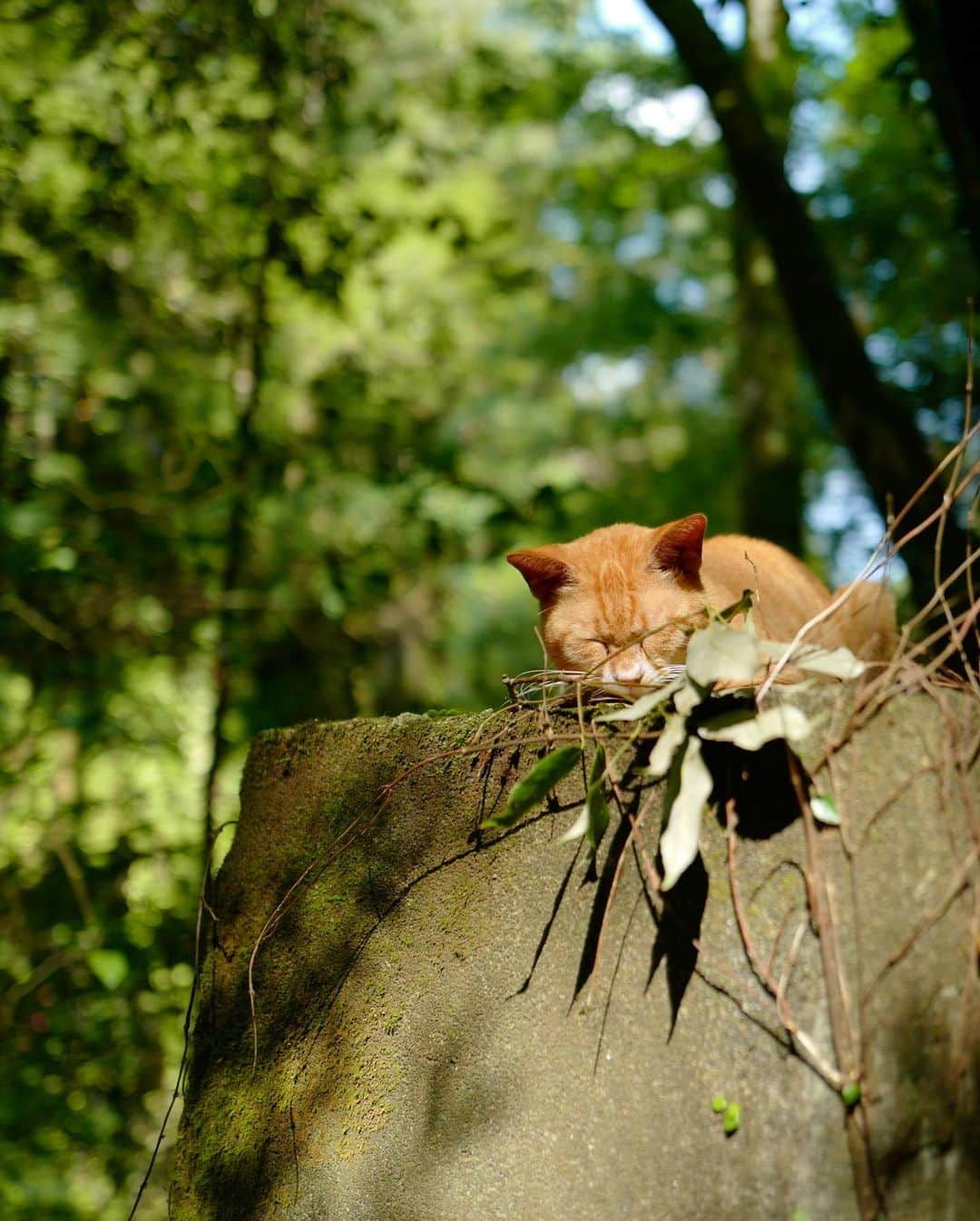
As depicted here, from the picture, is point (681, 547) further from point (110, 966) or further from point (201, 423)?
point (201, 423)

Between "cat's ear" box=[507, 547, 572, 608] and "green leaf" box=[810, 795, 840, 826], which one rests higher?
"cat's ear" box=[507, 547, 572, 608]

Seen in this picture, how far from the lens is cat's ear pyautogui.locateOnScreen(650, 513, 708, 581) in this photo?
2.73 meters

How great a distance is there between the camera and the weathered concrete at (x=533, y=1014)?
1.28m

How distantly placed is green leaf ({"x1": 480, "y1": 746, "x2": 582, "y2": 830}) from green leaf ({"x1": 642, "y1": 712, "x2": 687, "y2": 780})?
0.14 meters

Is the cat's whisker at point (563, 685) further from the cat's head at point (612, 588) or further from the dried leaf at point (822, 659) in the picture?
the cat's head at point (612, 588)

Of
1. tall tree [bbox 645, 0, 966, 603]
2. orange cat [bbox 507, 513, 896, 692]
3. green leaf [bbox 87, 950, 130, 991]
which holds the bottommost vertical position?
green leaf [bbox 87, 950, 130, 991]

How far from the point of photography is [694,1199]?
1342mm

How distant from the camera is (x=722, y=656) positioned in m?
1.39

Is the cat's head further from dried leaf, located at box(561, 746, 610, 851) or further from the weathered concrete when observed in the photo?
dried leaf, located at box(561, 746, 610, 851)

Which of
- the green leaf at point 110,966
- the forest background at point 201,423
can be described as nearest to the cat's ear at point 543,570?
the forest background at point 201,423

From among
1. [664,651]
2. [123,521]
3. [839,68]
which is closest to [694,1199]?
[664,651]

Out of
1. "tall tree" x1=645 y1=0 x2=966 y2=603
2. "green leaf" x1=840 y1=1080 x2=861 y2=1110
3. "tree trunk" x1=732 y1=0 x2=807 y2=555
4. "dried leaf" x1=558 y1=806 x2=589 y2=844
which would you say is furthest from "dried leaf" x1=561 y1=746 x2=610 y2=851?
"tree trunk" x1=732 y1=0 x2=807 y2=555

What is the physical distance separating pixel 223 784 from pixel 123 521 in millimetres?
3765

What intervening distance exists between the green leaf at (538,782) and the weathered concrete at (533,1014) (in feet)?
0.30
